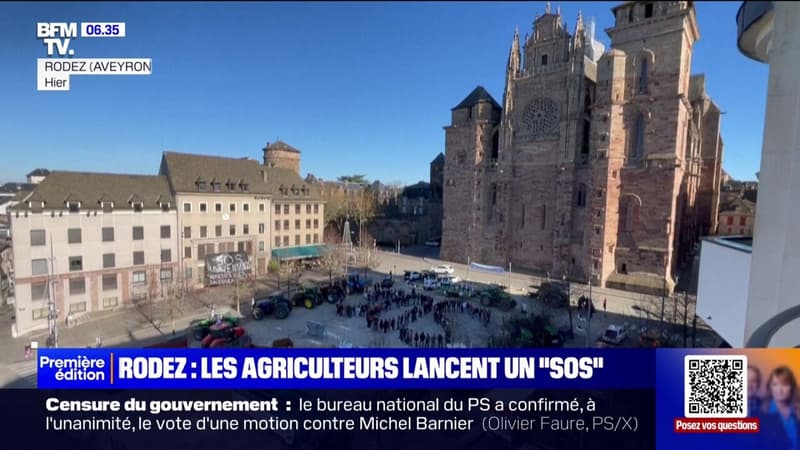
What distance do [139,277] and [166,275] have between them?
1575 mm

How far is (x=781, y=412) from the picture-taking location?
4707 millimetres

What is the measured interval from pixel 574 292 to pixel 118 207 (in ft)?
95.5

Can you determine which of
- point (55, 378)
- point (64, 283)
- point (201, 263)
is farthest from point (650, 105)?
point (64, 283)

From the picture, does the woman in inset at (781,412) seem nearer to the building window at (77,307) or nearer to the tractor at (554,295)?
the tractor at (554,295)

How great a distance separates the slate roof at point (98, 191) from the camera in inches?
704

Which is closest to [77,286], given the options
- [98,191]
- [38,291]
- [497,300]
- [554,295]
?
[38,291]

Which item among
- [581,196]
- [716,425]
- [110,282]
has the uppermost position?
[581,196]

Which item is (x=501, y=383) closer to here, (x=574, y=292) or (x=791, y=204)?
(x=791, y=204)

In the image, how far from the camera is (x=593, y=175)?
27.1 metres

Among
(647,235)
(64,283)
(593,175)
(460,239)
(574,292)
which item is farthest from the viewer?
(460,239)

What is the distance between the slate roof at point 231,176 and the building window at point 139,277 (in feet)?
19.4

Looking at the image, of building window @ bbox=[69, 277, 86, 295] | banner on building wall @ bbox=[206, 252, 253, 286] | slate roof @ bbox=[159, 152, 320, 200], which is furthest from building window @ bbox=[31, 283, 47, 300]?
slate roof @ bbox=[159, 152, 320, 200]

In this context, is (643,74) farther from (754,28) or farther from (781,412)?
(781,412)

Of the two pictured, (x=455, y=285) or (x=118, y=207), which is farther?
(x=455, y=285)
